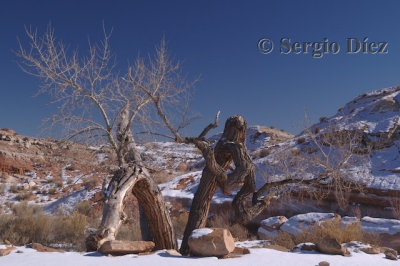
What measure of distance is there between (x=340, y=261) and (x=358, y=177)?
320 inches

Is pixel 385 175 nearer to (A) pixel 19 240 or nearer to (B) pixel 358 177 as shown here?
(B) pixel 358 177

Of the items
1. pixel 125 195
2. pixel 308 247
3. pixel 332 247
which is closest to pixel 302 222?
pixel 308 247

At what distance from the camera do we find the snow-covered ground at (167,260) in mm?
3799

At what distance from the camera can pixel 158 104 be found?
24.2 ft

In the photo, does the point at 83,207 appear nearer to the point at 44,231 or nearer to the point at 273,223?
the point at 44,231

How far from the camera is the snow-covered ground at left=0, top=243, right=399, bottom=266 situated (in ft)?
12.5

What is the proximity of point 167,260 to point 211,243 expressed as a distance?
63 cm

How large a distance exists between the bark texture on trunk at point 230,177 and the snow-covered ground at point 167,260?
191cm

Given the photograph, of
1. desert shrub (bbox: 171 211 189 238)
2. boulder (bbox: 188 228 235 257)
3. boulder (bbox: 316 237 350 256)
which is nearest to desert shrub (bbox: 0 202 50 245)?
desert shrub (bbox: 171 211 189 238)

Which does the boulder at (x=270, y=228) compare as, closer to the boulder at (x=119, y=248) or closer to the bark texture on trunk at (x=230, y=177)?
the bark texture on trunk at (x=230, y=177)

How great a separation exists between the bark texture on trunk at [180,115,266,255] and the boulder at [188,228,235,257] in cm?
208

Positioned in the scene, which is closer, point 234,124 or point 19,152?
point 234,124

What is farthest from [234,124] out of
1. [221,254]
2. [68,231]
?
[68,231]

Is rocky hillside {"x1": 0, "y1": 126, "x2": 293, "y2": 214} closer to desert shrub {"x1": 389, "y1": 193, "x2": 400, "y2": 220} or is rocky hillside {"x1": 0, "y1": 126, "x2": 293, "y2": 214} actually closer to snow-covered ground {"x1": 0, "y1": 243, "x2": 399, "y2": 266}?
desert shrub {"x1": 389, "y1": 193, "x2": 400, "y2": 220}
